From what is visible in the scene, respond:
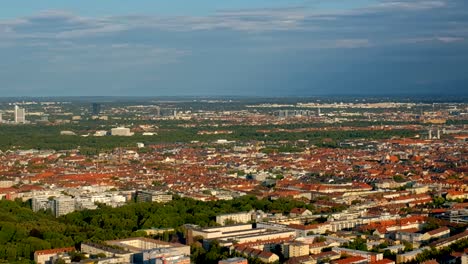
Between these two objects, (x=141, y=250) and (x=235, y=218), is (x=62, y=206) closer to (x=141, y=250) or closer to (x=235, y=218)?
(x=235, y=218)

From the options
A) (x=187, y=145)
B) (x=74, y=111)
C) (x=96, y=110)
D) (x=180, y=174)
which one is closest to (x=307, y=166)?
(x=180, y=174)

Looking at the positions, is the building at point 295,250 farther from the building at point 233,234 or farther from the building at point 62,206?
the building at point 62,206

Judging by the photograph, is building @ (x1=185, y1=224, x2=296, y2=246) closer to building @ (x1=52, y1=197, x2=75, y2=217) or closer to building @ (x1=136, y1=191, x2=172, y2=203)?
building @ (x1=52, y1=197, x2=75, y2=217)

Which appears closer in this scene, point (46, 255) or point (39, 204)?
point (46, 255)

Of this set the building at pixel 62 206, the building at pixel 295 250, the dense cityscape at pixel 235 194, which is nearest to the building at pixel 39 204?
the dense cityscape at pixel 235 194

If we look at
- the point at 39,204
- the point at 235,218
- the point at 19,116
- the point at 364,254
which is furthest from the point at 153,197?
the point at 19,116

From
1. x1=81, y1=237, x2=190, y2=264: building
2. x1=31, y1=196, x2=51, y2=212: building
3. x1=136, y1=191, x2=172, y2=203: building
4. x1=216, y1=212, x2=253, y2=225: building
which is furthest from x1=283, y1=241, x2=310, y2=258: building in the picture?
x1=31, y1=196, x2=51, y2=212: building
